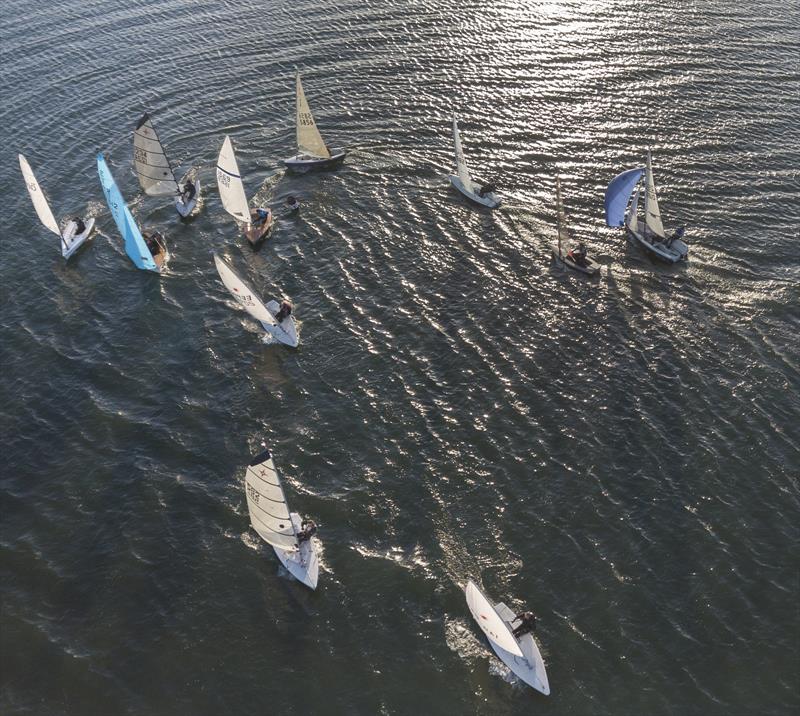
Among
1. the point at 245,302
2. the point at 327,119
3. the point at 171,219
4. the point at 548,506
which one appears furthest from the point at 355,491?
the point at 327,119

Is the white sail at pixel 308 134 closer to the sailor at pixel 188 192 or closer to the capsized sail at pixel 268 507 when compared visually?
the sailor at pixel 188 192

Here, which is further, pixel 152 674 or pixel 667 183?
pixel 667 183

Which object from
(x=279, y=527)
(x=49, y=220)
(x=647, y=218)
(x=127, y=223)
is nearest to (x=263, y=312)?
(x=127, y=223)

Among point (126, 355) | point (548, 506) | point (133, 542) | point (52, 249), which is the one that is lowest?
point (548, 506)

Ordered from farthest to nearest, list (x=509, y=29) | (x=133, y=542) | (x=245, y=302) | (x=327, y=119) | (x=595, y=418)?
(x=509, y=29) → (x=327, y=119) → (x=245, y=302) → (x=595, y=418) → (x=133, y=542)

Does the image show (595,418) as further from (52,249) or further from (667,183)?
(52,249)

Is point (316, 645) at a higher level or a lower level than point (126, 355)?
lower
